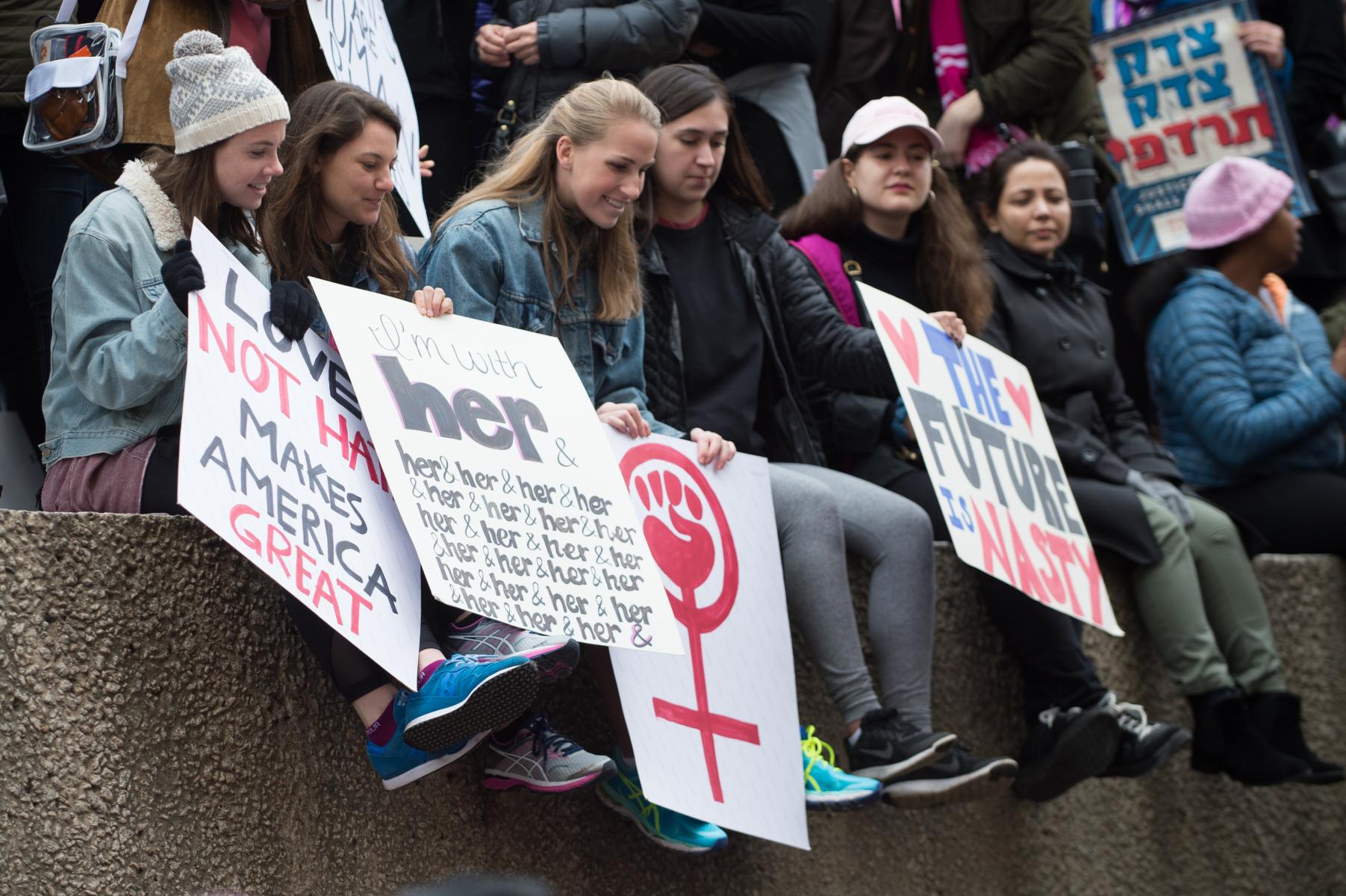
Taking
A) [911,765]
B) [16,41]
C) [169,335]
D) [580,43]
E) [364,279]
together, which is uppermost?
[16,41]

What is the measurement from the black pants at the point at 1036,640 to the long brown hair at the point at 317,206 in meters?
1.80

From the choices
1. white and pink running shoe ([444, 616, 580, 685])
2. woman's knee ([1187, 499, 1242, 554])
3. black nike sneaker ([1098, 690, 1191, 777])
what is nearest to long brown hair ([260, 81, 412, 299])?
white and pink running shoe ([444, 616, 580, 685])

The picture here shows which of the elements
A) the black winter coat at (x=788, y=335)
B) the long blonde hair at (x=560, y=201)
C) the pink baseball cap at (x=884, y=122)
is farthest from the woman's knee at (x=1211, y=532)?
the long blonde hair at (x=560, y=201)

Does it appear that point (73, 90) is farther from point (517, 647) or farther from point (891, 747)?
point (891, 747)

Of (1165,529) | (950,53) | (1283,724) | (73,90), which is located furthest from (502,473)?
(950,53)

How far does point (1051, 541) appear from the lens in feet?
14.9

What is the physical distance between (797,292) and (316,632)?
2045 millimetres

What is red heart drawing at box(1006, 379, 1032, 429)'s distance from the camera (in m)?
4.72

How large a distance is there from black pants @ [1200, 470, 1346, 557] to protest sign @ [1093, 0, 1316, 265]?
129 centimetres

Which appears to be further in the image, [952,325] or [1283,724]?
[1283,724]

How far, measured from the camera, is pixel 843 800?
378 centimetres

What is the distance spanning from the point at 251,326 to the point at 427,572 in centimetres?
54

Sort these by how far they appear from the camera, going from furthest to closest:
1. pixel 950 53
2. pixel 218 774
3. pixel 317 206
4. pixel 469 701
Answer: pixel 950 53, pixel 317 206, pixel 218 774, pixel 469 701

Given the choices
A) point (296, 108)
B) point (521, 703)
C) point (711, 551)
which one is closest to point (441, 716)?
point (521, 703)
